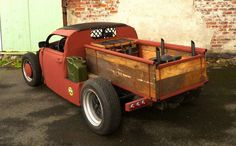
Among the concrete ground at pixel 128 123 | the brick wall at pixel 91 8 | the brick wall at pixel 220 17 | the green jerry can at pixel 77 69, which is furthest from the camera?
the brick wall at pixel 91 8

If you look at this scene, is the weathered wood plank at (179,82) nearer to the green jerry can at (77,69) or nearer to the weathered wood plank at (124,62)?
the weathered wood plank at (124,62)

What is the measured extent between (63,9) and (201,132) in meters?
5.79

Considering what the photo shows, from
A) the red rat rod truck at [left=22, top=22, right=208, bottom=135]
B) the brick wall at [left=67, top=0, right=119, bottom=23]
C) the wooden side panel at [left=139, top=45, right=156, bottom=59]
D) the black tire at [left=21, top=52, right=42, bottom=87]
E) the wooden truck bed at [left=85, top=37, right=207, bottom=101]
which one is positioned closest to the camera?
the wooden truck bed at [left=85, top=37, right=207, bottom=101]

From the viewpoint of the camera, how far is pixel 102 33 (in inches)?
237

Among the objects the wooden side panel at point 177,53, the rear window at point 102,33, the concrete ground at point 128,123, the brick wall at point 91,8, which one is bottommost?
the concrete ground at point 128,123

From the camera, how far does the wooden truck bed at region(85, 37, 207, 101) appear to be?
436 centimetres

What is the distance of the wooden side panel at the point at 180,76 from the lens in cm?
441

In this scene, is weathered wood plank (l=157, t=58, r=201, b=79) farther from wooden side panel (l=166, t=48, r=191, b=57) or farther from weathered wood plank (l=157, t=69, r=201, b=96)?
wooden side panel (l=166, t=48, r=191, b=57)

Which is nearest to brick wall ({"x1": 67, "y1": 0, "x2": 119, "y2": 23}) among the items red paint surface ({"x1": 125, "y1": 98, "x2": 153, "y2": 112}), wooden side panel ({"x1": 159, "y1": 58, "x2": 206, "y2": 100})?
wooden side panel ({"x1": 159, "y1": 58, "x2": 206, "y2": 100})

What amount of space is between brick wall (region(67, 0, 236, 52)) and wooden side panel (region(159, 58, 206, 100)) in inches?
166

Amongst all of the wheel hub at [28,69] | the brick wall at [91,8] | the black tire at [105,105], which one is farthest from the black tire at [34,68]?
the brick wall at [91,8]

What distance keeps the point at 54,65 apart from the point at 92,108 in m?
1.40

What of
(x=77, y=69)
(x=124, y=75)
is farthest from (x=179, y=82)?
(x=77, y=69)

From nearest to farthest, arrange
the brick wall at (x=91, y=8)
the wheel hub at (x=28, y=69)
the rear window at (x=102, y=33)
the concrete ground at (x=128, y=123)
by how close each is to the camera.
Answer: the concrete ground at (x=128, y=123)
the rear window at (x=102, y=33)
the wheel hub at (x=28, y=69)
the brick wall at (x=91, y=8)
